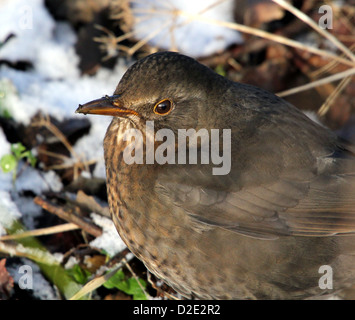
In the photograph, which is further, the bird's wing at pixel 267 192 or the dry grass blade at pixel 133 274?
the dry grass blade at pixel 133 274

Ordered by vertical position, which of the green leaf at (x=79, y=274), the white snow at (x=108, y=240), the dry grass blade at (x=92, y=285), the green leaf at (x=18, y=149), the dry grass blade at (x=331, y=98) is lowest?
the dry grass blade at (x=92, y=285)

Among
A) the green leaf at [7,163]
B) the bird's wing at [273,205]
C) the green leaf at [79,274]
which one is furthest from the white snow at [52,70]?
the bird's wing at [273,205]

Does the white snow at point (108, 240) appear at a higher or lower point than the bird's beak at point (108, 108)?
lower

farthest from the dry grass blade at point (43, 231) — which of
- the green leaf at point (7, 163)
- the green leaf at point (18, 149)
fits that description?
the green leaf at point (18, 149)

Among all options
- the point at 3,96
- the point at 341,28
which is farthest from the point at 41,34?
the point at 341,28

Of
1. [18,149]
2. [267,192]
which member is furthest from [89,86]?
[267,192]

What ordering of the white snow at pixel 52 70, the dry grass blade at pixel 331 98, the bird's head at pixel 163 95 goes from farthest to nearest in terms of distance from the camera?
the dry grass blade at pixel 331 98
the white snow at pixel 52 70
the bird's head at pixel 163 95

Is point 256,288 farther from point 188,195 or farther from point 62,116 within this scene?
point 62,116

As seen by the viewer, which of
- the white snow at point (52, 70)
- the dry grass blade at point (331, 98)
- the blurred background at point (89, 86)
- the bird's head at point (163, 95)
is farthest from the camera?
the dry grass blade at point (331, 98)

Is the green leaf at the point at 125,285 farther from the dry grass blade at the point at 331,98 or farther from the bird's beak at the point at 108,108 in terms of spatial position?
the dry grass blade at the point at 331,98
